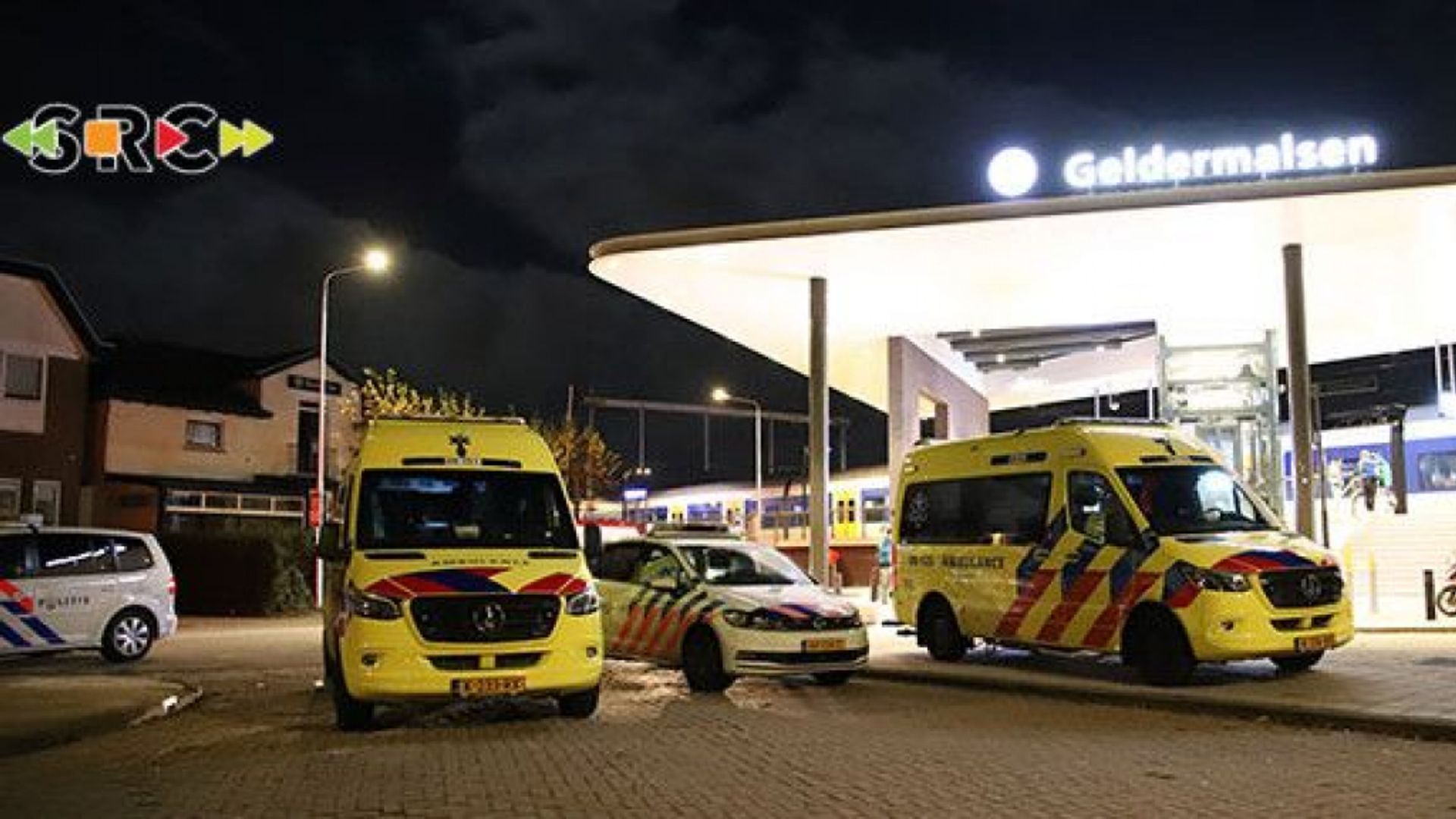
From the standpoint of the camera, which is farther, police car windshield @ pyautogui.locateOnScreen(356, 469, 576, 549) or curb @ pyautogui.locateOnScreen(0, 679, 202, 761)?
police car windshield @ pyautogui.locateOnScreen(356, 469, 576, 549)

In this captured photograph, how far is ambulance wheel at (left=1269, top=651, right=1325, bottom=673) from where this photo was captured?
1327cm

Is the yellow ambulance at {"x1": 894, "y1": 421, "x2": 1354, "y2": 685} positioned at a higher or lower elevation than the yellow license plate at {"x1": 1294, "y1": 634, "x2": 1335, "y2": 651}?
higher

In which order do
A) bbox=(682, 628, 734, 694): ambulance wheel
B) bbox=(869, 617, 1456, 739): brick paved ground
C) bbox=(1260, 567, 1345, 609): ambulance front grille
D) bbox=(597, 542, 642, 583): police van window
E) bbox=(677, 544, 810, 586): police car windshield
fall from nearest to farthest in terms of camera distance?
bbox=(869, 617, 1456, 739): brick paved ground, bbox=(1260, 567, 1345, 609): ambulance front grille, bbox=(682, 628, 734, 694): ambulance wheel, bbox=(677, 544, 810, 586): police car windshield, bbox=(597, 542, 642, 583): police van window

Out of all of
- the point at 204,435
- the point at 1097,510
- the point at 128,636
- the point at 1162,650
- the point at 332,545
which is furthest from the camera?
the point at 204,435

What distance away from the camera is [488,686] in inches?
420

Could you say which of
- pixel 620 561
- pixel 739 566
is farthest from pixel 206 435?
pixel 739 566

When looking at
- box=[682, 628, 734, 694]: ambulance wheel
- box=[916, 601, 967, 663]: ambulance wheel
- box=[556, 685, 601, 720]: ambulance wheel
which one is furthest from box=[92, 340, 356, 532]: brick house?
box=[556, 685, 601, 720]: ambulance wheel

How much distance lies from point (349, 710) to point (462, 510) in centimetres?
189

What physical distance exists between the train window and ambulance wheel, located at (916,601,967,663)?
22.5 meters

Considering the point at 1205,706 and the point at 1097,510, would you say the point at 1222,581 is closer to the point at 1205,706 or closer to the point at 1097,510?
the point at 1205,706

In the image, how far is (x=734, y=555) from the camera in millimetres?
15125

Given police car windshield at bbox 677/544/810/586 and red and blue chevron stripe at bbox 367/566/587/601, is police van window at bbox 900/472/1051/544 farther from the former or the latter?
red and blue chevron stripe at bbox 367/566/587/601

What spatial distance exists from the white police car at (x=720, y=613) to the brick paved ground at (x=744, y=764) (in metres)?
0.53

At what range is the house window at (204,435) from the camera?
42.8 metres
